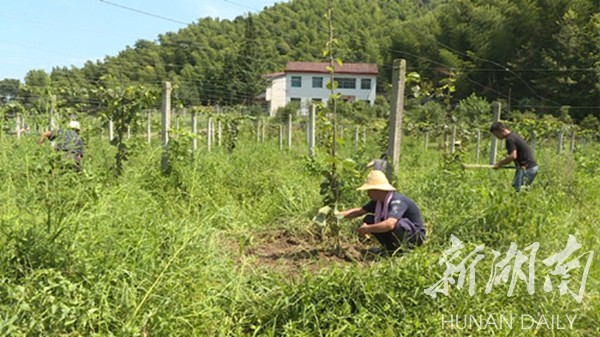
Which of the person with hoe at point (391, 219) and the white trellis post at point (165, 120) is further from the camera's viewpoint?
the white trellis post at point (165, 120)

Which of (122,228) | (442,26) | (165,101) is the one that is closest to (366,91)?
(442,26)

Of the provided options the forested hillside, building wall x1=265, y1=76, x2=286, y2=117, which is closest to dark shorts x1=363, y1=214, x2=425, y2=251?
the forested hillside

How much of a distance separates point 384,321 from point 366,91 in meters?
51.9

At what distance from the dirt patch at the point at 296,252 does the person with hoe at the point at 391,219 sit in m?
0.21

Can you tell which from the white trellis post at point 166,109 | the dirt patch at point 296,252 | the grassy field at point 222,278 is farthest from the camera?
the white trellis post at point 166,109

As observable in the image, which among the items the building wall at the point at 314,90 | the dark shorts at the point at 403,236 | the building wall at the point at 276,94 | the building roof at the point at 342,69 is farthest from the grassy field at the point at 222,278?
the building wall at the point at 276,94

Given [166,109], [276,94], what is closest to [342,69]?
[276,94]

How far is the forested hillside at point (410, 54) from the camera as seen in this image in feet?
89.4

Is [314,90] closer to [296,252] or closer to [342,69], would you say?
[342,69]

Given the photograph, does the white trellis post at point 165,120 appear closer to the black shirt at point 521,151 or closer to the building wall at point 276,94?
the black shirt at point 521,151

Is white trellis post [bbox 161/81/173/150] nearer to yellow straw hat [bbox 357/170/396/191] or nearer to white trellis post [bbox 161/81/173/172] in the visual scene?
white trellis post [bbox 161/81/173/172]

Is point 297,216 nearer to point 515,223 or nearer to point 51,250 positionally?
point 515,223

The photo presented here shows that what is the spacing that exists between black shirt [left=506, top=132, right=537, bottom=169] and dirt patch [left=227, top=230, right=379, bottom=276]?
2952 millimetres

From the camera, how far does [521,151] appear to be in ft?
19.6
